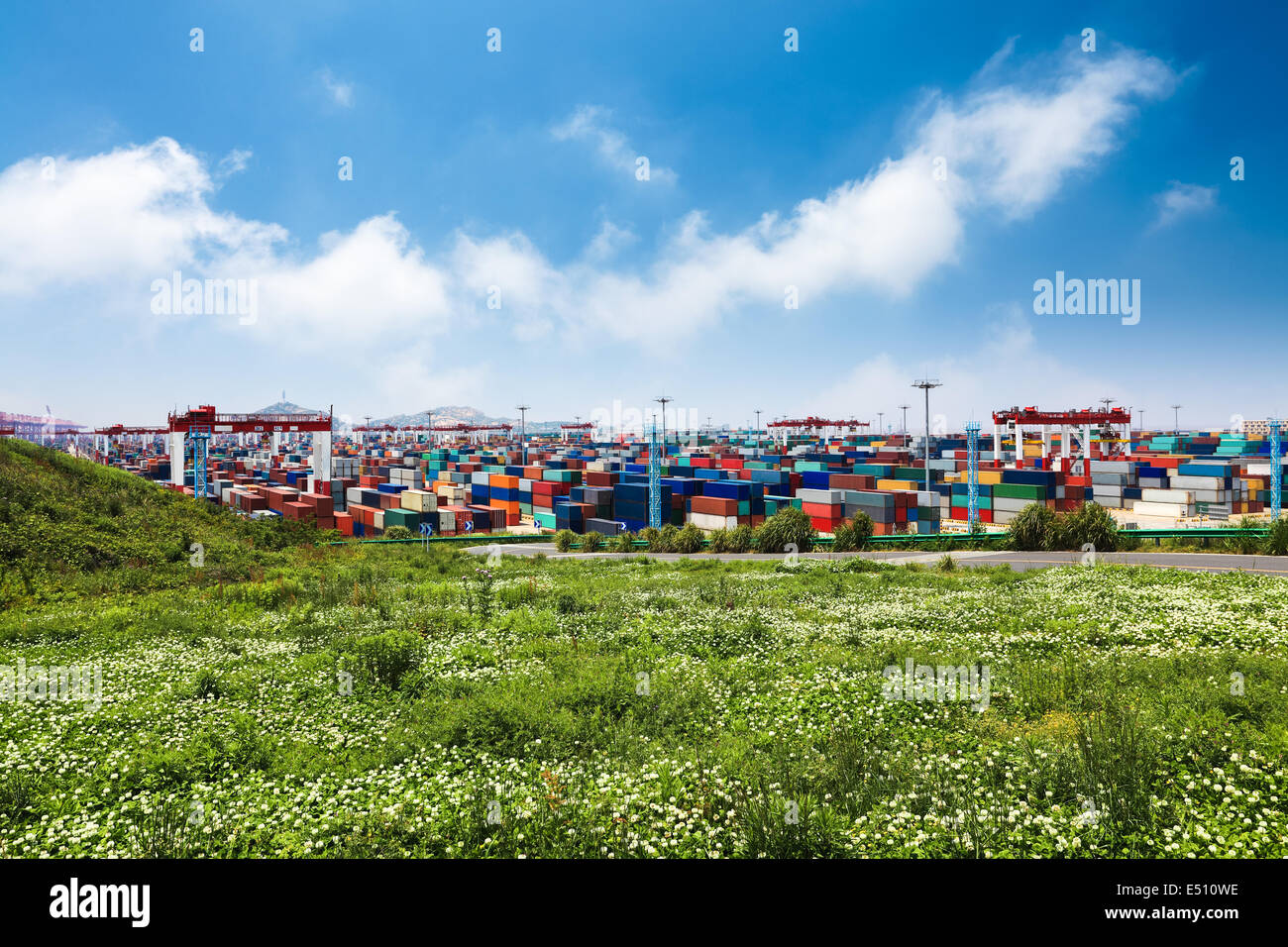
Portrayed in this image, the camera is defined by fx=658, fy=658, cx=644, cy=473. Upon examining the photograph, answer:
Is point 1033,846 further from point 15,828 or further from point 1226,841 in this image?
point 15,828

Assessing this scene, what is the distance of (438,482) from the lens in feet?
338

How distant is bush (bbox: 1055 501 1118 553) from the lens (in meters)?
37.5

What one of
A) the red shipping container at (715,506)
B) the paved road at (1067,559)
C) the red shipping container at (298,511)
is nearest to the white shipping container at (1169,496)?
the paved road at (1067,559)

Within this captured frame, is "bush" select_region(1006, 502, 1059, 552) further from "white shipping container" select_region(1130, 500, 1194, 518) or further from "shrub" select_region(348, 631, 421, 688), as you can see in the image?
"white shipping container" select_region(1130, 500, 1194, 518)

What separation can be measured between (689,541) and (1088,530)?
940 inches

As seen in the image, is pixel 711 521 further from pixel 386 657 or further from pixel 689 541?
pixel 386 657

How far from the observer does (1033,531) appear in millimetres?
39156

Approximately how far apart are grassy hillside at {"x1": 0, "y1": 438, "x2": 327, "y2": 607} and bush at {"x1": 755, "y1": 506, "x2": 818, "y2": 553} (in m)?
27.6

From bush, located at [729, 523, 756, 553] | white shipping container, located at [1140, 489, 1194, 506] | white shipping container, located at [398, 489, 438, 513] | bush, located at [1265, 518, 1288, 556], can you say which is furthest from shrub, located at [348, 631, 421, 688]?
white shipping container, located at [1140, 489, 1194, 506]

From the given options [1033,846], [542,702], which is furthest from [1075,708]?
[542,702]

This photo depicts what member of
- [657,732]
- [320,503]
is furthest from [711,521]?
[657,732]

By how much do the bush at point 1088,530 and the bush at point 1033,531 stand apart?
0.36 meters
